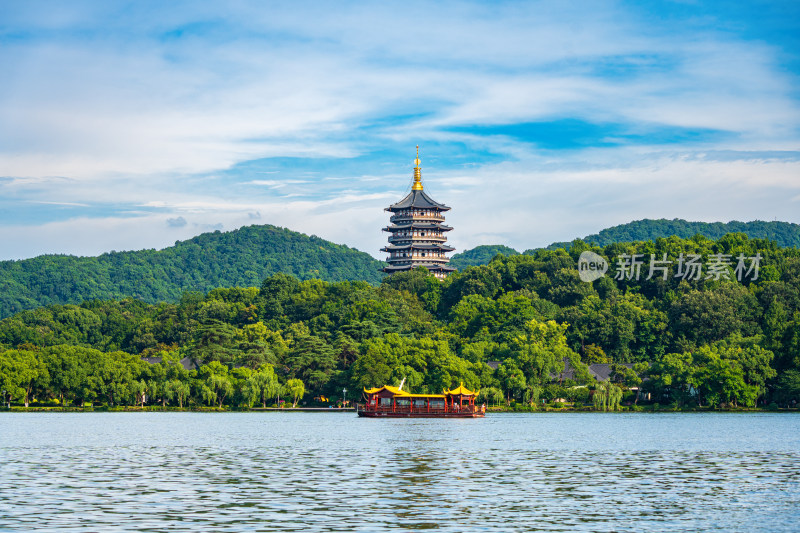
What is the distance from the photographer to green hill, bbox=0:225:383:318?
5527 inches

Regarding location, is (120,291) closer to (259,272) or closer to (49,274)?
(49,274)

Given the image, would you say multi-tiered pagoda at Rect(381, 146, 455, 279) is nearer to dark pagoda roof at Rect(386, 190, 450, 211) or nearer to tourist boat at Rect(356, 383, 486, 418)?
dark pagoda roof at Rect(386, 190, 450, 211)

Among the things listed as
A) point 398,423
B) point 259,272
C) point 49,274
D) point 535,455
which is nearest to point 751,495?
point 535,455

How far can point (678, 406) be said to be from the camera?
2719 inches

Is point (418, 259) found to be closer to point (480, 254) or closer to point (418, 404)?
point (418, 404)

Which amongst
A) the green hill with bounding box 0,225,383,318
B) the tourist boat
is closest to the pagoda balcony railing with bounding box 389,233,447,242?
the tourist boat

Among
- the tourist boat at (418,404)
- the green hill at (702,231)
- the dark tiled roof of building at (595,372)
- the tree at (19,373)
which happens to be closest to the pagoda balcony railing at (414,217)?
the dark tiled roof of building at (595,372)

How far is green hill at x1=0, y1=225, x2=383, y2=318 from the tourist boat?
3254 inches

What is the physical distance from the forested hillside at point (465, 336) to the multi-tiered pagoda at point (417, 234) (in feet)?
20.2

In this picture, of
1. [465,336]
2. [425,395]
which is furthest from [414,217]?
[425,395]

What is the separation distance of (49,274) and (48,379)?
80.9 m

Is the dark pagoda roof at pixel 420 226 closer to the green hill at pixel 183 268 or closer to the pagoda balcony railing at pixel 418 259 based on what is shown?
the pagoda balcony railing at pixel 418 259

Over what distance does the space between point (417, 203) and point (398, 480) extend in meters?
86.4

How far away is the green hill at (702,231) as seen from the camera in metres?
190
